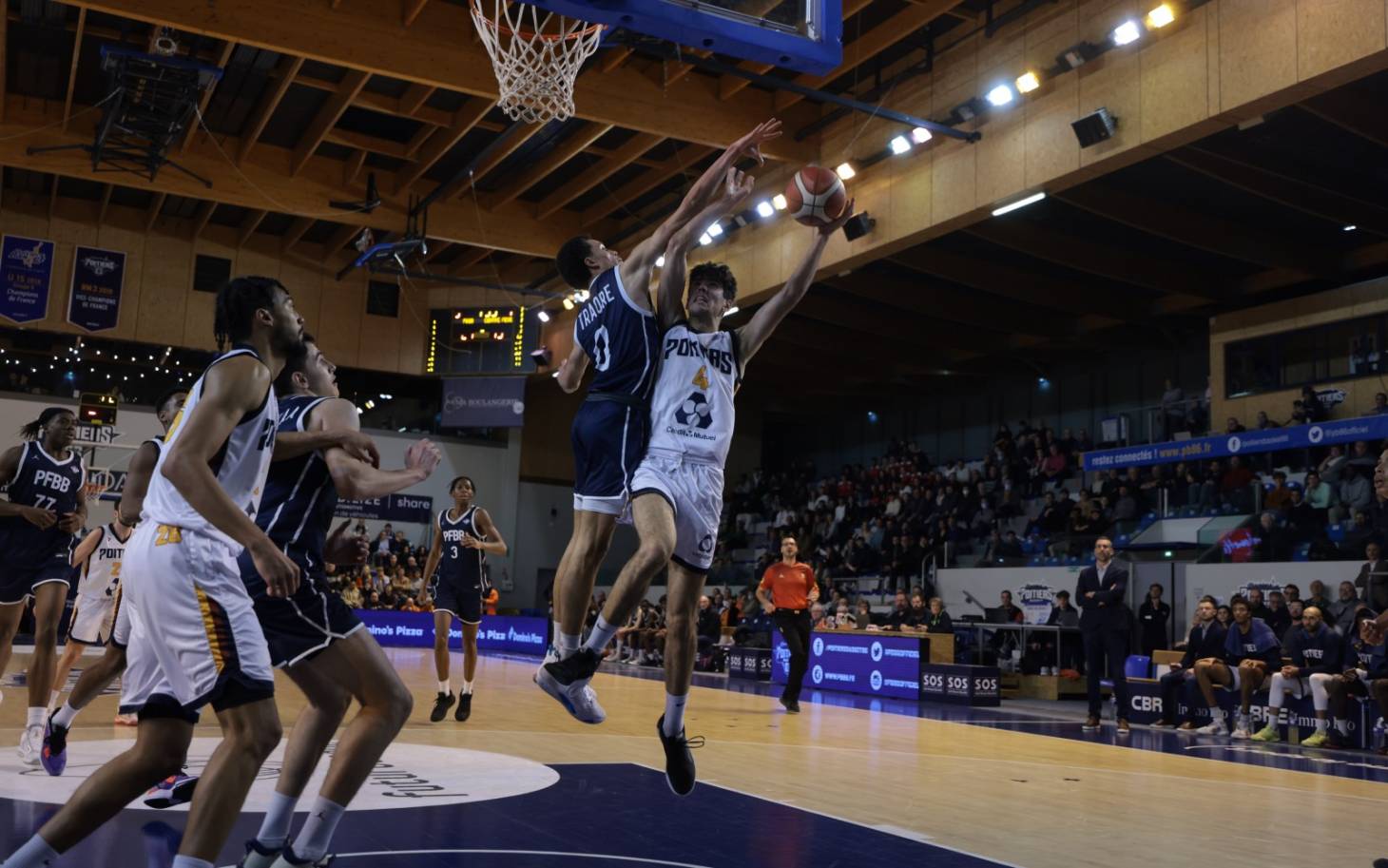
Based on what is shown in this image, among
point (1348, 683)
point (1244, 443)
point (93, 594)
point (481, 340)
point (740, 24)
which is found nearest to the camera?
point (740, 24)

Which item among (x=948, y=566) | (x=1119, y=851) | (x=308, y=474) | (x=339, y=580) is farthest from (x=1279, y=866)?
(x=339, y=580)

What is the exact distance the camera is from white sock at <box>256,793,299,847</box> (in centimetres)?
413

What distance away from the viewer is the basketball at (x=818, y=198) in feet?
18.6

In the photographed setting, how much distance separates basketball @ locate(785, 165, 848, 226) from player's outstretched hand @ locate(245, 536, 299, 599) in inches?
119

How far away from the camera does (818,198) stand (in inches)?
224

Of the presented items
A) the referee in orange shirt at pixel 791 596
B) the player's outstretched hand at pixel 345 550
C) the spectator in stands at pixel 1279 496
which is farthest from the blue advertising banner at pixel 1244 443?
the player's outstretched hand at pixel 345 550

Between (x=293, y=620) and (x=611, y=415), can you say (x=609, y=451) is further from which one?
(x=293, y=620)

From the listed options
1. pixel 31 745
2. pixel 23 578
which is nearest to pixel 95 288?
pixel 23 578

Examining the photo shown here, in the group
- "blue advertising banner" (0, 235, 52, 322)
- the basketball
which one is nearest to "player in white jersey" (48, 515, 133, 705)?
the basketball

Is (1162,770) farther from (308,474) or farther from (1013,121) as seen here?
(1013,121)

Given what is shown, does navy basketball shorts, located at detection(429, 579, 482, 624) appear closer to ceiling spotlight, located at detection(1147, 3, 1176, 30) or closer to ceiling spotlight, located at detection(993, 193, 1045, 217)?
ceiling spotlight, located at detection(993, 193, 1045, 217)

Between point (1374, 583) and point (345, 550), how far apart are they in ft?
38.4

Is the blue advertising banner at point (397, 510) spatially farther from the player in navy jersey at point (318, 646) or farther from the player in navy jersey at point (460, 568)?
the player in navy jersey at point (318, 646)

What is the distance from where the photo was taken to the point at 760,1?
23.8 feet
